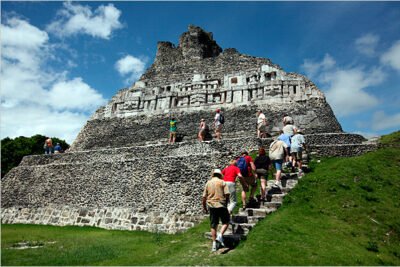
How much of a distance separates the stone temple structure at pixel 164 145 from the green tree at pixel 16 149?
21.5 m

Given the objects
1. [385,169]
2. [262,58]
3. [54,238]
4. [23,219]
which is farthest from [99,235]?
[262,58]

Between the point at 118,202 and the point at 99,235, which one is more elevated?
the point at 118,202

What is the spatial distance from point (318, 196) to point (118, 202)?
876 centimetres

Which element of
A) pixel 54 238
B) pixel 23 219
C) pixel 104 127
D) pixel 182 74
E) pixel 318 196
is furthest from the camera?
pixel 182 74

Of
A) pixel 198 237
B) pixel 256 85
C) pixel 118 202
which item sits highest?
pixel 256 85

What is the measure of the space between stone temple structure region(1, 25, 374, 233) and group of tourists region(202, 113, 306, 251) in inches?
102

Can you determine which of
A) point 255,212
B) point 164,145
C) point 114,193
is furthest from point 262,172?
point 114,193

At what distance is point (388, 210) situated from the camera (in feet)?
30.3

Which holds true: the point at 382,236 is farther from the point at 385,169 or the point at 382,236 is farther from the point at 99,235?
the point at 99,235

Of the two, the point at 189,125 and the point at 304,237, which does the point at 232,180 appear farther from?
the point at 189,125

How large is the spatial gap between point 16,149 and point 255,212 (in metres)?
39.2

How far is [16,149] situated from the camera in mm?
39844

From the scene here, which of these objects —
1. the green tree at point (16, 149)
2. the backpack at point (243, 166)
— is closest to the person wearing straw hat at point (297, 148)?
the backpack at point (243, 166)

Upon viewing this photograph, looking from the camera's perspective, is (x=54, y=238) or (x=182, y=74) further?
(x=182, y=74)
